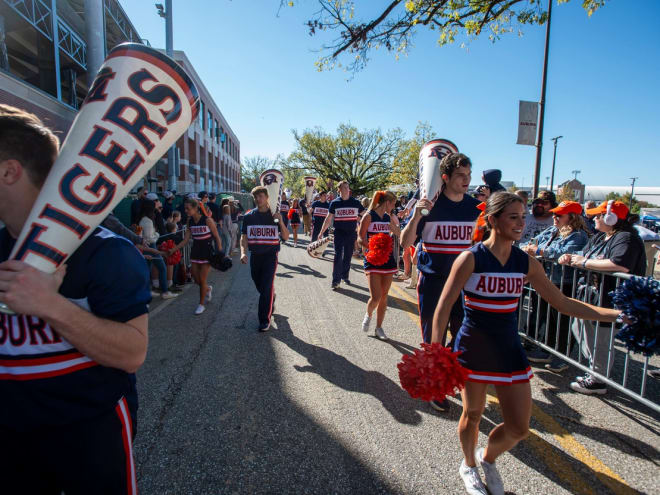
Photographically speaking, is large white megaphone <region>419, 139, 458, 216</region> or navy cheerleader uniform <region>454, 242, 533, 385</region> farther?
large white megaphone <region>419, 139, 458, 216</region>

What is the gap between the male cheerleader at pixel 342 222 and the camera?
794 centimetres

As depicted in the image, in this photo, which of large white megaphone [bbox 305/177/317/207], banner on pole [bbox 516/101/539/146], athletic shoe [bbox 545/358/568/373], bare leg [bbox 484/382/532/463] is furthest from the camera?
large white megaphone [bbox 305/177/317/207]

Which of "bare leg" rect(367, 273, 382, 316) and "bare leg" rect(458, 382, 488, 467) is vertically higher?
"bare leg" rect(367, 273, 382, 316)

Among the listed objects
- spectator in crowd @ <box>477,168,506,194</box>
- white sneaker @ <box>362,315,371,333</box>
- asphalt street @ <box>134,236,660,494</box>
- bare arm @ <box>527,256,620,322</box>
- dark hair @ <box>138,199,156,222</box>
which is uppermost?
spectator in crowd @ <box>477,168,506,194</box>

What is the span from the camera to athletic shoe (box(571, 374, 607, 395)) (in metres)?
3.64

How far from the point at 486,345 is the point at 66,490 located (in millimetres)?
2216

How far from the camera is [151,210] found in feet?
22.9

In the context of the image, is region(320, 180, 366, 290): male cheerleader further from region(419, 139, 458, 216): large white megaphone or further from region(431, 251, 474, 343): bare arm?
region(431, 251, 474, 343): bare arm

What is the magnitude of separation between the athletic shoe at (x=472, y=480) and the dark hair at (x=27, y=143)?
2.76m

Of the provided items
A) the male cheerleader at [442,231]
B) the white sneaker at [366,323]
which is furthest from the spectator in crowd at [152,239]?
the male cheerleader at [442,231]

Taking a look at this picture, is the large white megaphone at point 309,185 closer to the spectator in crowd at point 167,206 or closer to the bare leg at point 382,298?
the spectator in crowd at point 167,206

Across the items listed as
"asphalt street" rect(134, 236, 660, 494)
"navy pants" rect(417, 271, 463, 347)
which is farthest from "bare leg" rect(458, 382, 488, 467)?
"navy pants" rect(417, 271, 463, 347)

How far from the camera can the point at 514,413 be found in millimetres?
2229

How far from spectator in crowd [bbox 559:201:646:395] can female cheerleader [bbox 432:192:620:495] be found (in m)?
1.71
